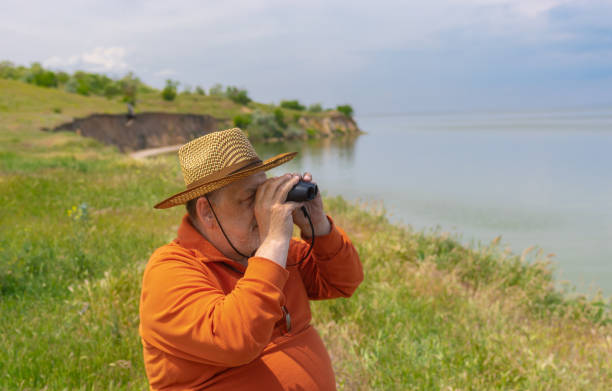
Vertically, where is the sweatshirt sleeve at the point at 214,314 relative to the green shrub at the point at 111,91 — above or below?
below

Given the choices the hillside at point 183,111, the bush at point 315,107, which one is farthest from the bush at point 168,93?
the bush at point 315,107

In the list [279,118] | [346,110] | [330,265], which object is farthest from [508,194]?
[346,110]

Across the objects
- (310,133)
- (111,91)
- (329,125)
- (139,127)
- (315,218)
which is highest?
(111,91)

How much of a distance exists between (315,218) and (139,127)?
5162cm

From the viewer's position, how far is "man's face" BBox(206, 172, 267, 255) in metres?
1.81

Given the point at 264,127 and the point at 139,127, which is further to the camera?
the point at 264,127

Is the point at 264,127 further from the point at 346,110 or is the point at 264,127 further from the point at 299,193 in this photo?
the point at 299,193

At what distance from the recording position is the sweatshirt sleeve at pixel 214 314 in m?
1.50

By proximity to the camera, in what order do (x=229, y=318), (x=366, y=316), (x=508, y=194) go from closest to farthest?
1. (x=229, y=318)
2. (x=366, y=316)
3. (x=508, y=194)

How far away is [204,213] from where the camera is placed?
1.86 m

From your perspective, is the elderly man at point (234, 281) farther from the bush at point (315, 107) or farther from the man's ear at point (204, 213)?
the bush at point (315, 107)

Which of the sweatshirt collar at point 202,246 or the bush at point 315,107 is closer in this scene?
the sweatshirt collar at point 202,246

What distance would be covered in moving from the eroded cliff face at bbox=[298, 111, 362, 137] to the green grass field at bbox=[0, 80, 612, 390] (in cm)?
6511

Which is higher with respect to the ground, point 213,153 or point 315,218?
point 213,153
